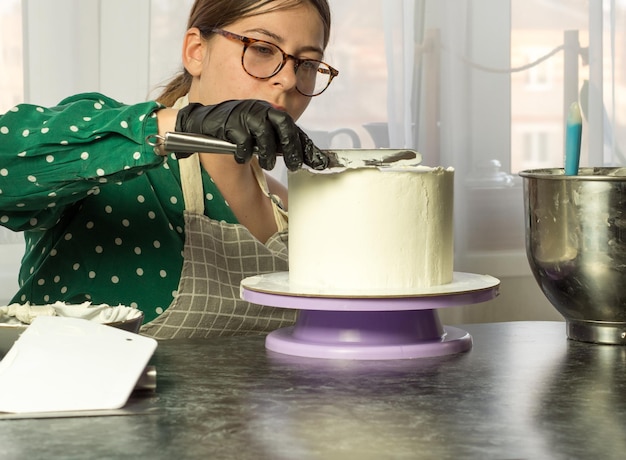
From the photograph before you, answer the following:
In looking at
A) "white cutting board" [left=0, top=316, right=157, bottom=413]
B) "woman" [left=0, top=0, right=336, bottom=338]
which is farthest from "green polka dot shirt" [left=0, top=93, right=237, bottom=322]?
"white cutting board" [left=0, top=316, right=157, bottom=413]

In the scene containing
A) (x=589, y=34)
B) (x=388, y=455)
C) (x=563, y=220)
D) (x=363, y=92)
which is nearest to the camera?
(x=388, y=455)

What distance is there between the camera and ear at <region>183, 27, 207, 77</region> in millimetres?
1478

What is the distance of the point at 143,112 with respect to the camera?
42.7 inches

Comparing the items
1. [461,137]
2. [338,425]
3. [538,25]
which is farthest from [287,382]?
[538,25]

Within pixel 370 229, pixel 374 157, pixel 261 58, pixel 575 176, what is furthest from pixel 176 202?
pixel 575 176

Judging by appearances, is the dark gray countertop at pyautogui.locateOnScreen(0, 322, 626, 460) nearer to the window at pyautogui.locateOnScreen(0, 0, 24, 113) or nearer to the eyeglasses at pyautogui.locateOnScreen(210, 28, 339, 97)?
the eyeglasses at pyautogui.locateOnScreen(210, 28, 339, 97)

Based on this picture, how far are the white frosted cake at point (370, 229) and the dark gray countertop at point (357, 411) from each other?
0.27ft

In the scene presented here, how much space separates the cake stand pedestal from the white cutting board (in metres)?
0.18

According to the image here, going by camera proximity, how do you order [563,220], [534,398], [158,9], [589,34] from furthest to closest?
1. [589,34]
2. [158,9]
3. [563,220]
4. [534,398]

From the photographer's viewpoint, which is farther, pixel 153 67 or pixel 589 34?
pixel 589 34

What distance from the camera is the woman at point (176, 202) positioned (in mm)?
1128

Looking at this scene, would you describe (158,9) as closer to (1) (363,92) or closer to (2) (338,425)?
(1) (363,92)

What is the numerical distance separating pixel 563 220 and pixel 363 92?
1.11m

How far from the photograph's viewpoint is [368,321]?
3.13 feet
